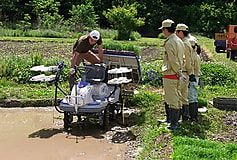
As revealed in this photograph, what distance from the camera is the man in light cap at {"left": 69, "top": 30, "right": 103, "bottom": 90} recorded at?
8169 mm

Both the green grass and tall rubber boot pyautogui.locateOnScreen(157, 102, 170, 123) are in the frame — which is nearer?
the green grass

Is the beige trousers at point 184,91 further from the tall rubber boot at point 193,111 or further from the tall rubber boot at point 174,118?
the tall rubber boot at point 174,118

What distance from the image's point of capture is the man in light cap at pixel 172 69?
265 inches

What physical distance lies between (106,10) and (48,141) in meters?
35.1

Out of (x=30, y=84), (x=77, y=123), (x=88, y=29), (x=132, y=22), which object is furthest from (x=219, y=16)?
(x=77, y=123)

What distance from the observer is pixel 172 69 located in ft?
22.3

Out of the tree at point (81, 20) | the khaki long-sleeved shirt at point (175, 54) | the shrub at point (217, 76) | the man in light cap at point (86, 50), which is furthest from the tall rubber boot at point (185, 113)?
the tree at point (81, 20)

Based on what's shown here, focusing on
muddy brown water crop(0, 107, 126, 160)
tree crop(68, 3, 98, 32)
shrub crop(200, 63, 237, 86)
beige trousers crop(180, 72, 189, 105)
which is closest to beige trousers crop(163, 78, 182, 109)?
beige trousers crop(180, 72, 189, 105)

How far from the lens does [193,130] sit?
7.03 meters

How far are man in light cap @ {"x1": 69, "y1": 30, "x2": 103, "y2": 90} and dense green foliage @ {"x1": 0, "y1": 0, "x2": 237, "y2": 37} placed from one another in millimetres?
26165

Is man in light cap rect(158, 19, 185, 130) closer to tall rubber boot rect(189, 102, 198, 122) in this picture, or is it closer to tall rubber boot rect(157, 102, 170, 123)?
tall rubber boot rect(157, 102, 170, 123)

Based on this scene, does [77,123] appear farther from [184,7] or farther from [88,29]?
[184,7]

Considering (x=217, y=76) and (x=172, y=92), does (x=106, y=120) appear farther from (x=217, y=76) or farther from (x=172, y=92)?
(x=217, y=76)

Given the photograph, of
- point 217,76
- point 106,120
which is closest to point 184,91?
point 106,120
